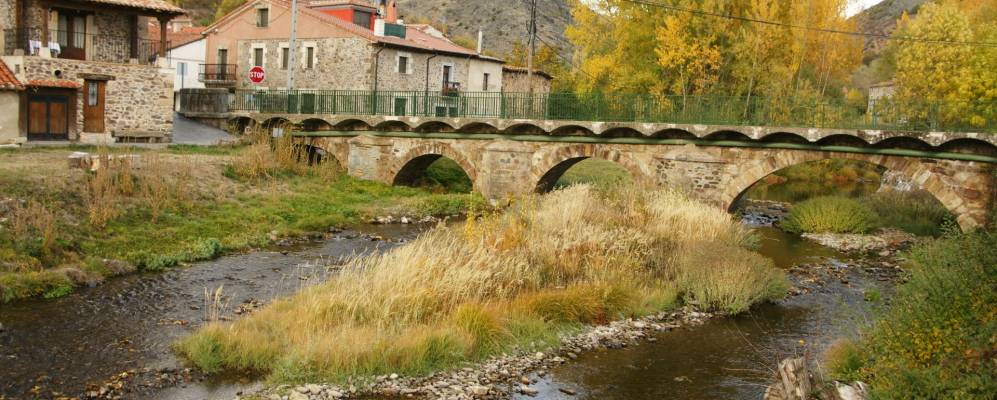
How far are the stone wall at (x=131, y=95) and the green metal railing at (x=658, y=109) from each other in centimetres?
405

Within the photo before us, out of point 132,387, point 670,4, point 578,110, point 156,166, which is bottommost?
point 132,387

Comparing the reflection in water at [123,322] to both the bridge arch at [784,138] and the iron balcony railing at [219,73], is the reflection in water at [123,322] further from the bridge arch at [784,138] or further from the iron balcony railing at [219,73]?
the iron balcony railing at [219,73]

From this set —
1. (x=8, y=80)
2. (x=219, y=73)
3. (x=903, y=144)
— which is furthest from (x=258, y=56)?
(x=903, y=144)

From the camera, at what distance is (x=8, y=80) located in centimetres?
2869

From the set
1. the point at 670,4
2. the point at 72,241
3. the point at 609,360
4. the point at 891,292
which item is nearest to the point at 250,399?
the point at 609,360

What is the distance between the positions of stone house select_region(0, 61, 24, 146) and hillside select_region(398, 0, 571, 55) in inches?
2660

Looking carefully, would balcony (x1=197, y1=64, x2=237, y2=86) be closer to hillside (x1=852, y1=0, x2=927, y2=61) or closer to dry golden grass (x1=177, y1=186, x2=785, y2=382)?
dry golden grass (x1=177, y1=186, x2=785, y2=382)

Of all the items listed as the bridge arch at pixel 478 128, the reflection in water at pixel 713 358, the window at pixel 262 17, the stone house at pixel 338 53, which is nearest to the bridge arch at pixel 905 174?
the reflection in water at pixel 713 358

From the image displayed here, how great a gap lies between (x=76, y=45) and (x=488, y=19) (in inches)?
2837

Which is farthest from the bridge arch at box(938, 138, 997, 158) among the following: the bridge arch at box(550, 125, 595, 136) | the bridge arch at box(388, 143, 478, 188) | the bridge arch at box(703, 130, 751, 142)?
the bridge arch at box(388, 143, 478, 188)

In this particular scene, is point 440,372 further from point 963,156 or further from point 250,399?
point 963,156

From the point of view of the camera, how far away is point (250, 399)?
36.0ft

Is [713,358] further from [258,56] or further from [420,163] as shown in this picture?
[258,56]

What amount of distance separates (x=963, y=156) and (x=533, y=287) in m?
14.1
